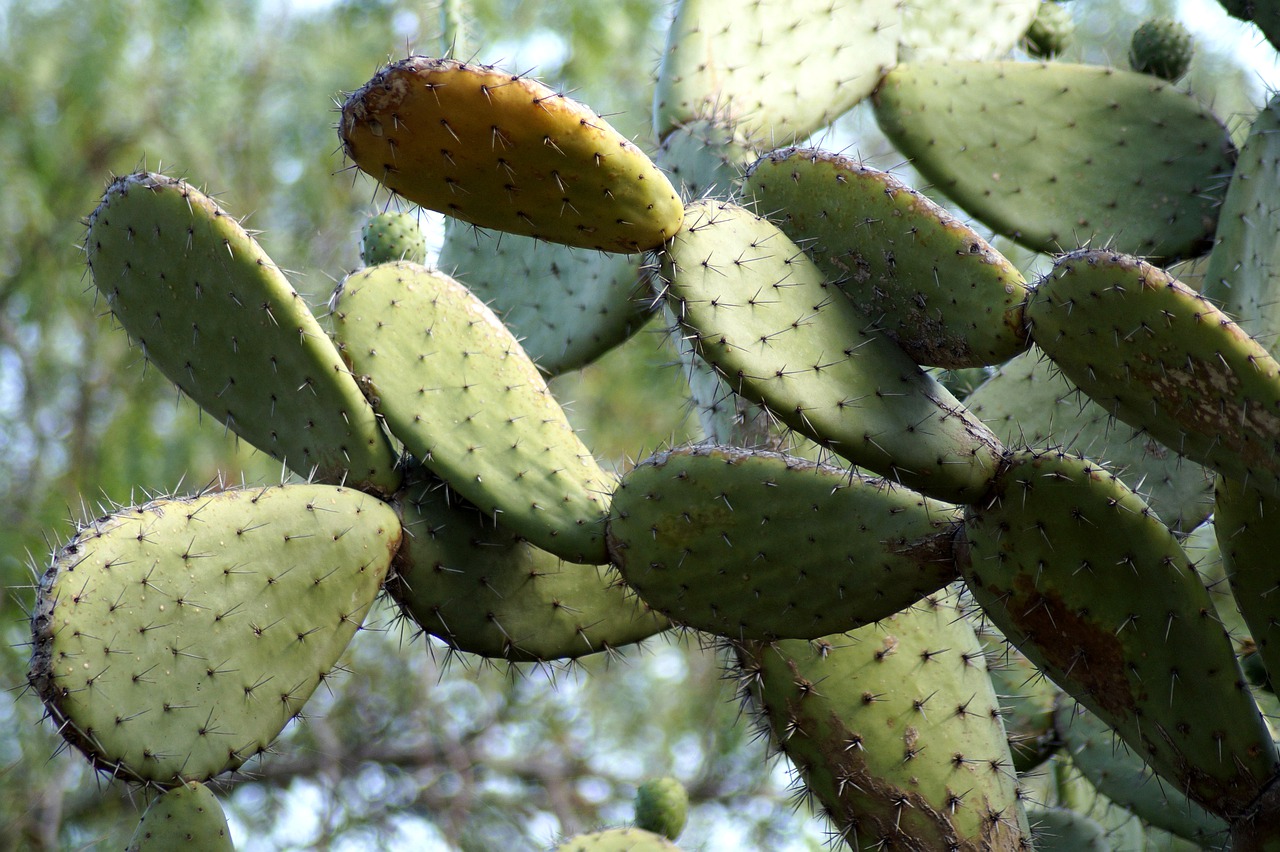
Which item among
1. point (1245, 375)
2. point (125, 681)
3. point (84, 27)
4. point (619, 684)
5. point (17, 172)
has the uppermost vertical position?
point (1245, 375)

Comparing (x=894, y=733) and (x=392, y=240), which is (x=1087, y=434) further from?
(x=392, y=240)

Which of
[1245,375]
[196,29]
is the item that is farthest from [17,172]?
[1245,375]

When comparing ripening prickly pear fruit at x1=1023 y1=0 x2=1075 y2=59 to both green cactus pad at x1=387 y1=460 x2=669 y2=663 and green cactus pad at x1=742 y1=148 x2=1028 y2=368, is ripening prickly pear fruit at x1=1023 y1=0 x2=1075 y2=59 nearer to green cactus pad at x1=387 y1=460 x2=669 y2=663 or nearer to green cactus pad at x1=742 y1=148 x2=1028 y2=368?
green cactus pad at x1=742 y1=148 x2=1028 y2=368

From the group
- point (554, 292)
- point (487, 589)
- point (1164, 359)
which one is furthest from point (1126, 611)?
point (554, 292)

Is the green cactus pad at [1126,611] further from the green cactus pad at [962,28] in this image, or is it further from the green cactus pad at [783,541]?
the green cactus pad at [962,28]

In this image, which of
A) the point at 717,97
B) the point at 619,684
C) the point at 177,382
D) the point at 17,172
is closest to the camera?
the point at 177,382

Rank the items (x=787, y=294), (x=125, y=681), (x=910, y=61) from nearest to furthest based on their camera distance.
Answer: (x=125, y=681), (x=787, y=294), (x=910, y=61)

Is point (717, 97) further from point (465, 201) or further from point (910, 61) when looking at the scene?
point (465, 201)
